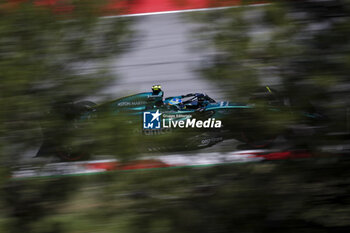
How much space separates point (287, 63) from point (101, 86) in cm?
72

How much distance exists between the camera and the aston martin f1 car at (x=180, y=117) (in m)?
1.60

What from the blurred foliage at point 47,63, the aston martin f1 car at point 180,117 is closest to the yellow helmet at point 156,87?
the aston martin f1 car at point 180,117

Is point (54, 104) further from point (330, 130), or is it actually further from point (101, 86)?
point (330, 130)

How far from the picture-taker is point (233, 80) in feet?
5.22

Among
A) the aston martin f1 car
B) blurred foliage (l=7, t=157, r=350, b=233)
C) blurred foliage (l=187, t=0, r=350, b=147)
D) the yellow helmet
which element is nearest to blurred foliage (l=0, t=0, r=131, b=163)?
the aston martin f1 car

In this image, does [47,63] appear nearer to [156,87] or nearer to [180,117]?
[156,87]

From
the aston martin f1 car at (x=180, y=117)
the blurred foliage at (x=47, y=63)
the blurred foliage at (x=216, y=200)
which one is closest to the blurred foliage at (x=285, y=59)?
the aston martin f1 car at (x=180, y=117)

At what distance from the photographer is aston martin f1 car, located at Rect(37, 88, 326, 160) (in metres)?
1.60

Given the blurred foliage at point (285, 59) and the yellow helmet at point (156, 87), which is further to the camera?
the yellow helmet at point (156, 87)

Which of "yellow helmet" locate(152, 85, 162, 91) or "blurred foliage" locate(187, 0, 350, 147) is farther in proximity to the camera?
"yellow helmet" locate(152, 85, 162, 91)

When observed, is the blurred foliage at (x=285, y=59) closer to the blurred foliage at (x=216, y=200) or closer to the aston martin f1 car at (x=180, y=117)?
the aston martin f1 car at (x=180, y=117)

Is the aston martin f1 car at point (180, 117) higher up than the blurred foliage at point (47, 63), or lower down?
lower down

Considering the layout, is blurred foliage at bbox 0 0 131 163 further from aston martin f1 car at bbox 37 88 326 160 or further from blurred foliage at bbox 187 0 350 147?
blurred foliage at bbox 187 0 350 147

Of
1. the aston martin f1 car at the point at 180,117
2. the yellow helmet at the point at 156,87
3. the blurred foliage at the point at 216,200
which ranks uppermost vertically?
the yellow helmet at the point at 156,87
